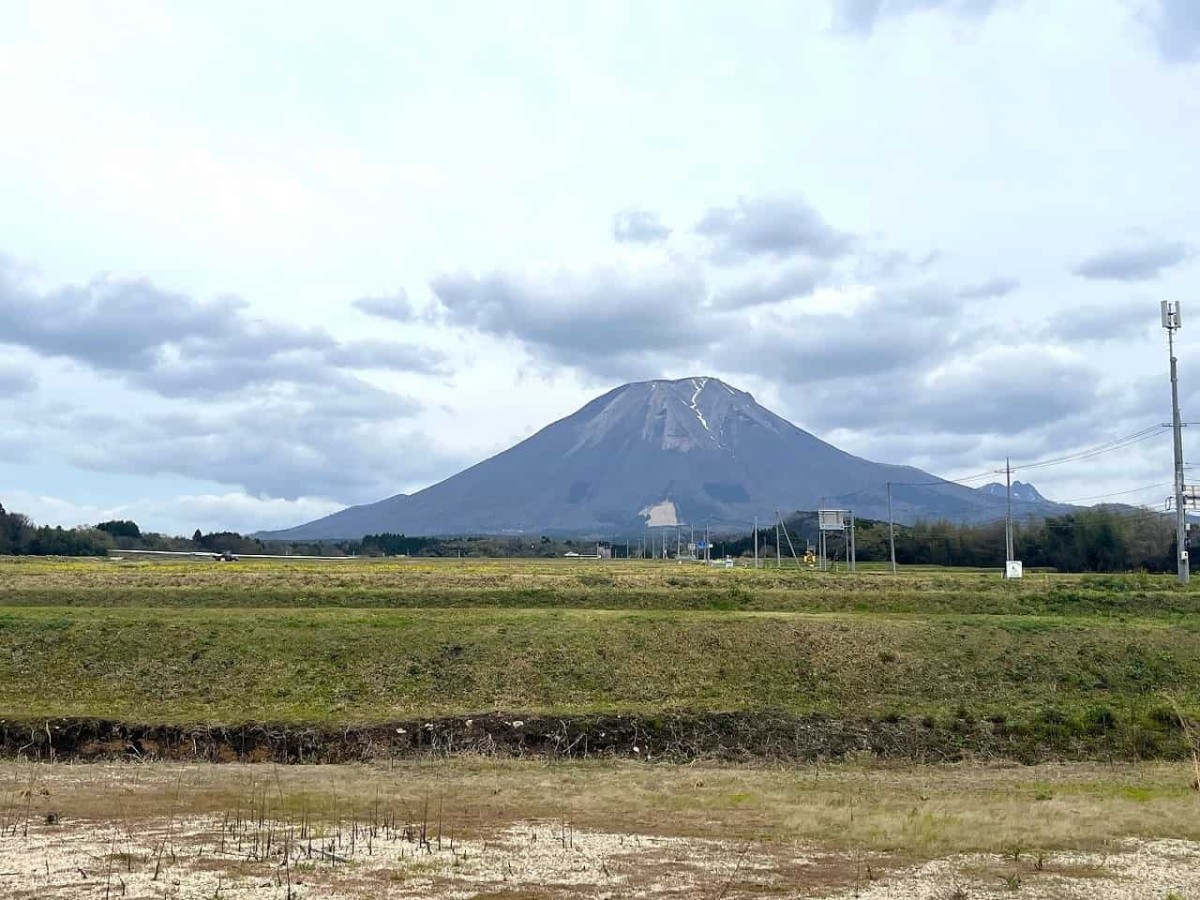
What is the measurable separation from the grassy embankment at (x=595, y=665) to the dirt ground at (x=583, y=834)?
6.65 m

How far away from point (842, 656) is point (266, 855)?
2609cm

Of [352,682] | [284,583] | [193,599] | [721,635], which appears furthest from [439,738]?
[284,583]

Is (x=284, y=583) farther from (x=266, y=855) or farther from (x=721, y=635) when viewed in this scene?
(x=266, y=855)

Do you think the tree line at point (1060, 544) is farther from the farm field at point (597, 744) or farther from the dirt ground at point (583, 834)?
the dirt ground at point (583, 834)

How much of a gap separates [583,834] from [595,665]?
1907 centimetres

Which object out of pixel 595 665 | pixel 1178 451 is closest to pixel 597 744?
pixel 595 665

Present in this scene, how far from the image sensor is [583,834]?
1808cm

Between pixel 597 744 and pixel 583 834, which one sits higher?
pixel 583 834

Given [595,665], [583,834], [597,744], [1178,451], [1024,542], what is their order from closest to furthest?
1. [583,834]
2. [597,744]
3. [595,665]
4. [1178,451]
5. [1024,542]

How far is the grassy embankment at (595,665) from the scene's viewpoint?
109ft

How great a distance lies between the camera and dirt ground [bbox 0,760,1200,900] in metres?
14.5

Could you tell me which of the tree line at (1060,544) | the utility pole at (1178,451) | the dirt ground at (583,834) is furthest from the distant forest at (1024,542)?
the dirt ground at (583,834)

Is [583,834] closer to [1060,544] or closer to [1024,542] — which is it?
[1060,544]

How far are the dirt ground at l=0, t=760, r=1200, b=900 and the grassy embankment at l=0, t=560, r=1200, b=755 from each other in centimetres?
665
